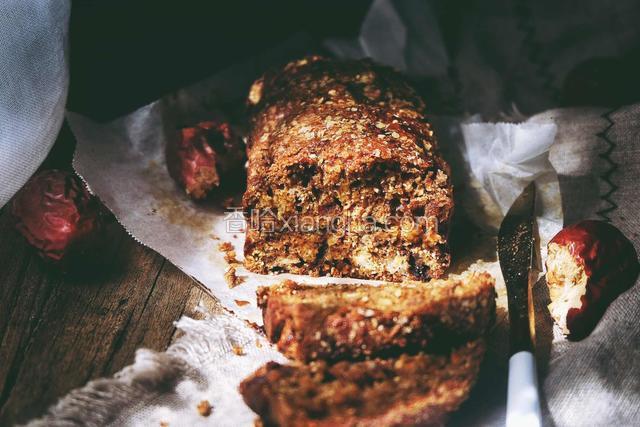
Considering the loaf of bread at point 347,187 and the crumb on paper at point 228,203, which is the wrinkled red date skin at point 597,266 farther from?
the crumb on paper at point 228,203

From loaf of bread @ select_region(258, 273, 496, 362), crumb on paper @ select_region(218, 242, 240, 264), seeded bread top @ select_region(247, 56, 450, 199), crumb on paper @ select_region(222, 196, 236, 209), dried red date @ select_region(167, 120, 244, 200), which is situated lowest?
crumb on paper @ select_region(218, 242, 240, 264)

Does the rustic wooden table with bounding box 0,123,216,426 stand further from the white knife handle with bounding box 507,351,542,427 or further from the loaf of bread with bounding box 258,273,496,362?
the white knife handle with bounding box 507,351,542,427

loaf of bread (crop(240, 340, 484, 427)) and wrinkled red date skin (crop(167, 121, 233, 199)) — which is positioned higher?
loaf of bread (crop(240, 340, 484, 427))

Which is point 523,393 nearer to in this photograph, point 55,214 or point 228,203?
point 228,203

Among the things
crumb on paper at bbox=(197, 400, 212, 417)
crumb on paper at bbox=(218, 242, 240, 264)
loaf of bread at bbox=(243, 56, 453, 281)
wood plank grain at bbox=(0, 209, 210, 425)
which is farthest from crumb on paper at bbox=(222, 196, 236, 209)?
crumb on paper at bbox=(197, 400, 212, 417)

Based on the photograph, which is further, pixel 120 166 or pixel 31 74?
pixel 120 166

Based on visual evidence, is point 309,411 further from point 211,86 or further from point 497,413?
point 211,86

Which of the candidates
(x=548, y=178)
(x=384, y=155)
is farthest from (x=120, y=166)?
(x=548, y=178)
